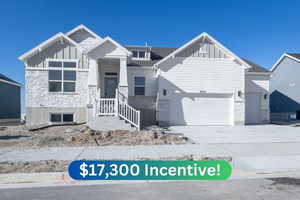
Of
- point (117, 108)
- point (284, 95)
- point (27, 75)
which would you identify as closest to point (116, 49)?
point (117, 108)

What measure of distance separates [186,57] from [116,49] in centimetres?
523

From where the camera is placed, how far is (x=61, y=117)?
12.4 metres

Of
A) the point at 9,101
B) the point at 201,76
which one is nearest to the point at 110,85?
the point at 201,76

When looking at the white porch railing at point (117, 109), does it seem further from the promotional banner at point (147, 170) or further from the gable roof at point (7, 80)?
the gable roof at point (7, 80)

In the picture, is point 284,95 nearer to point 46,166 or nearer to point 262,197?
point 262,197

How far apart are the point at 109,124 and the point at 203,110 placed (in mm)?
7154

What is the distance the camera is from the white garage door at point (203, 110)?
1288 centimetres

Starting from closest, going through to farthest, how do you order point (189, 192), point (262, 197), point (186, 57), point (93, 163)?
1. point (262, 197)
2. point (189, 192)
3. point (93, 163)
4. point (186, 57)

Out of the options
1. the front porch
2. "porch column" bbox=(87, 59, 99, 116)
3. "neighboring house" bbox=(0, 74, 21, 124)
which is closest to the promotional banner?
the front porch

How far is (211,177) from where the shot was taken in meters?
4.25

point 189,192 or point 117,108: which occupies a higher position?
point 117,108

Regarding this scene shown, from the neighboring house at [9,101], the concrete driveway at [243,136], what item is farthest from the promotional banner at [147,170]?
the neighboring house at [9,101]

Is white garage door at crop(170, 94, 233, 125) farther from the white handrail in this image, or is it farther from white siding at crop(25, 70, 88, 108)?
white siding at crop(25, 70, 88, 108)

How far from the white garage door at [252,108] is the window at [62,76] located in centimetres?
1378
